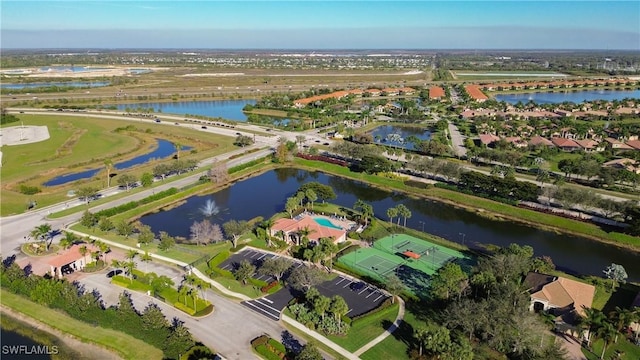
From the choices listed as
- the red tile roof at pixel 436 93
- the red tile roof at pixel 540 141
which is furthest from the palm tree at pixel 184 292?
the red tile roof at pixel 436 93

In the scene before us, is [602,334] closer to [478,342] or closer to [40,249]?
[478,342]

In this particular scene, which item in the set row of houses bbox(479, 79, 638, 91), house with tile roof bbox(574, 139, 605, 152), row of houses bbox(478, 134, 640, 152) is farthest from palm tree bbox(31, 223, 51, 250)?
row of houses bbox(479, 79, 638, 91)

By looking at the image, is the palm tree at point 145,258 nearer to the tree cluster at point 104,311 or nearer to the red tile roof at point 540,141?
the tree cluster at point 104,311

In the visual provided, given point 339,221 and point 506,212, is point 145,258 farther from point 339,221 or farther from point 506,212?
point 506,212

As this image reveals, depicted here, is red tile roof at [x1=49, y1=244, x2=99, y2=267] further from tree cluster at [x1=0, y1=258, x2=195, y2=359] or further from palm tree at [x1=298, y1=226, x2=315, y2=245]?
palm tree at [x1=298, y1=226, x2=315, y2=245]

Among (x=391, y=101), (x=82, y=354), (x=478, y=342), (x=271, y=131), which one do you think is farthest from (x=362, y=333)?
(x=391, y=101)
